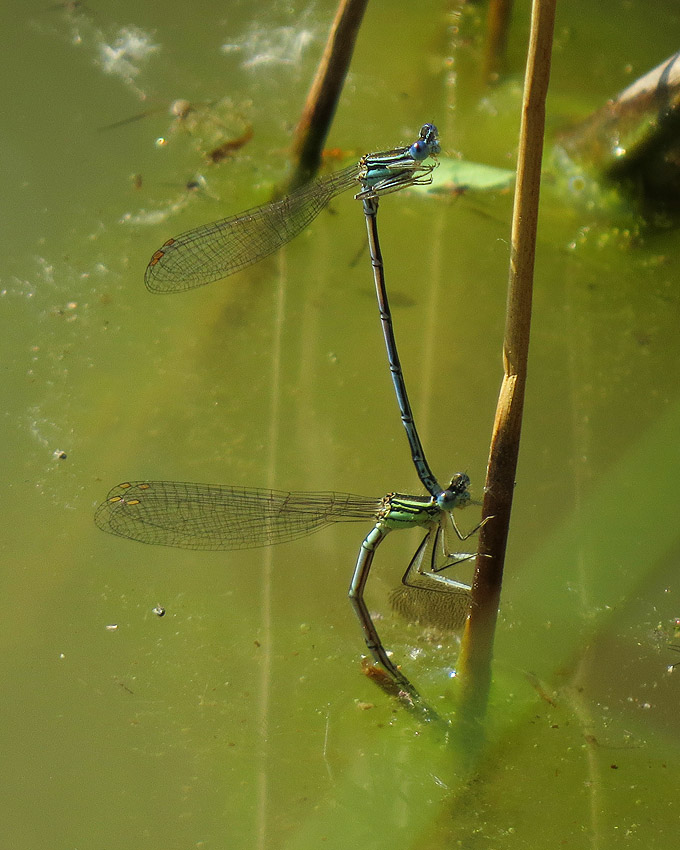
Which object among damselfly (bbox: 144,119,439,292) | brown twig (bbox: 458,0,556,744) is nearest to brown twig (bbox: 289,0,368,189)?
damselfly (bbox: 144,119,439,292)

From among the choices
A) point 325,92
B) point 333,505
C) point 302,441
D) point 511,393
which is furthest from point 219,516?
point 325,92

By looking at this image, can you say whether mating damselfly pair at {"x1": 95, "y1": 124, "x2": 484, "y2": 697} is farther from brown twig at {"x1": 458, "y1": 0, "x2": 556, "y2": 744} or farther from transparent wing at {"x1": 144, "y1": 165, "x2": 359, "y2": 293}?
brown twig at {"x1": 458, "y1": 0, "x2": 556, "y2": 744}

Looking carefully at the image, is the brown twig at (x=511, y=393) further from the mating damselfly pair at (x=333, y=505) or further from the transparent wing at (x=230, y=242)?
the transparent wing at (x=230, y=242)

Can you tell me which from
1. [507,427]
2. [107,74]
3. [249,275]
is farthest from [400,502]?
[107,74]

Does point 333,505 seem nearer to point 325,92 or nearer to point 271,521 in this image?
point 271,521

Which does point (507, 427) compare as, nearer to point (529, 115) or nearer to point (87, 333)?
point (529, 115)

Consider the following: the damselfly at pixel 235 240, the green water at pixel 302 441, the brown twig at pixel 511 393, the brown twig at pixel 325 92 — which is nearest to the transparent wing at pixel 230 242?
the damselfly at pixel 235 240
